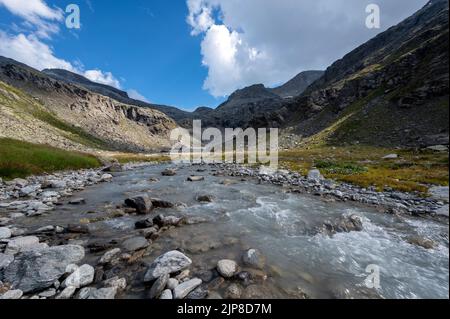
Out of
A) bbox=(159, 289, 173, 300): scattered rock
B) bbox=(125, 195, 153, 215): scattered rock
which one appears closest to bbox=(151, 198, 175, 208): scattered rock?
bbox=(125, 195, 153, 215): scattered rock

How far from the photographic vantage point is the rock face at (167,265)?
5776 millimetres

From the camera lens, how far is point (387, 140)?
45656mm

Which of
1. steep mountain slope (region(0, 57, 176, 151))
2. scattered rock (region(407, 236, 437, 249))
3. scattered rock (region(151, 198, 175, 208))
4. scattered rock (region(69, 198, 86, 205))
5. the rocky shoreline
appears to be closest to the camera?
scattered rock (region(407, 236, 437, 249))

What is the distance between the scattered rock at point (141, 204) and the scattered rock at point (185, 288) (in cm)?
733

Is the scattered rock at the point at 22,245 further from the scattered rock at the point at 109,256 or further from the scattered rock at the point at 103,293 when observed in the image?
the scattered rock at the point at 103,293

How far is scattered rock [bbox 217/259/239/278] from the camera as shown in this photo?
605 centimetres

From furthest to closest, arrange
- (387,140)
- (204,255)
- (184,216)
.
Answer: (387,140)
(184,216)
(204,255)

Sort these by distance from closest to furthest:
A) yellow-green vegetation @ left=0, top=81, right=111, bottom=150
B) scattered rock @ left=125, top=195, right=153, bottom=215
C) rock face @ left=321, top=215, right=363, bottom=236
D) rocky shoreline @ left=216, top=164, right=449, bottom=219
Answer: rock face @ left=321, top=215, right=363, bottom=236, rocky shoreline @ left=216, top=164, right=449, bottom=219, scattered rock @ left=125, top=195, right=153, bottom=215, yellow-green vegetation @ left=0, top=81, right=111, bottom=150

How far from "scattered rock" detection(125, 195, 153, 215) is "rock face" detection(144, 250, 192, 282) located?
20.2 ft

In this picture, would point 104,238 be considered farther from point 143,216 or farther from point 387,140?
point 387,140

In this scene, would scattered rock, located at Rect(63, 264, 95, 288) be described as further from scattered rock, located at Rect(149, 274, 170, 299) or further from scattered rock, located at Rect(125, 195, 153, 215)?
scattered rock, located at Rect(125, 195, 153, 215)

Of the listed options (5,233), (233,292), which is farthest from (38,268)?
(233,292)
